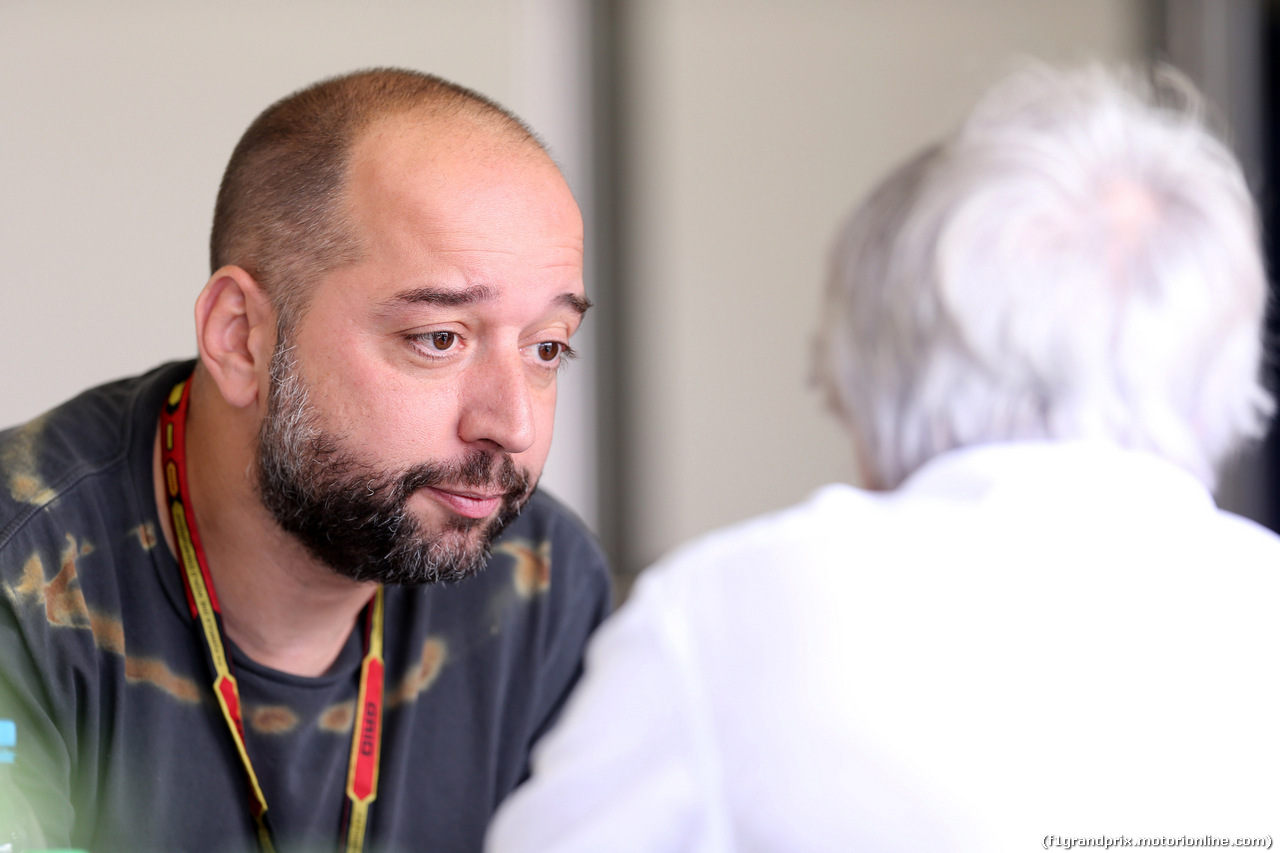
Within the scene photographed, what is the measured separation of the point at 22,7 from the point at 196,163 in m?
0.62

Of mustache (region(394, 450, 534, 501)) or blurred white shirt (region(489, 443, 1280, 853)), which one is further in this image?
mustache (region(394, 450, 534, 501))

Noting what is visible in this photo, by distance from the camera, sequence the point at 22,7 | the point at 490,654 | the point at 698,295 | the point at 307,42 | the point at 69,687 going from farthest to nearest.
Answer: the point at 698,295 → the point at 307,42 → the point at 22,7 → the point at 490,654 → the point at 69,687

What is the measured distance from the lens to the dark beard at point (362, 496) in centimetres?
108

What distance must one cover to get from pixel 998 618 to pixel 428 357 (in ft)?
1.82

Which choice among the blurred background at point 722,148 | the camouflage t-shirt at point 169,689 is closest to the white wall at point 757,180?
the blurred background at point 722,148

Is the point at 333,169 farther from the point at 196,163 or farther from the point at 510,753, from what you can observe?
the point at 196,163

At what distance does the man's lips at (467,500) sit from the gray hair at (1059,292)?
406 mm

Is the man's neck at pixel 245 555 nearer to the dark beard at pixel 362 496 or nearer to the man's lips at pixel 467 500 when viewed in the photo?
the dark beard at pixel 362 496

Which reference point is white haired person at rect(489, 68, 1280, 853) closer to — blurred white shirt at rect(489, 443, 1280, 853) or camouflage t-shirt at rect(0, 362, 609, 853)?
blurred white shirt at rect(489, 443, 1280, 853)

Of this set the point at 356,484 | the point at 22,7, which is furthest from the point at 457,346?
the point at 22,7

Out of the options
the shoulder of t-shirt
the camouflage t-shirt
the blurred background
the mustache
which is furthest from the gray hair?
the blurred background

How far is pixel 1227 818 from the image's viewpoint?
35.5 inches

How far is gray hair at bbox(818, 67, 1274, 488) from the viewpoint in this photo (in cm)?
108

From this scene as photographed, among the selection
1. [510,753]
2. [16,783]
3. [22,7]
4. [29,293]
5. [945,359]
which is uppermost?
[22,7]
